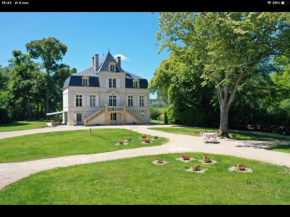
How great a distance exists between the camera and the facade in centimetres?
3184

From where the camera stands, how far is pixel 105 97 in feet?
111

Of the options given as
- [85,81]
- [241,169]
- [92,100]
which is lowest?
[241,169]

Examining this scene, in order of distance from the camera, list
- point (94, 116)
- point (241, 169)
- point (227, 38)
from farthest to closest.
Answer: point (94, 116), point (227, 38), point (241, 169)

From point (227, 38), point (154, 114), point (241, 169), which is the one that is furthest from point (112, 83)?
point (241, 169)

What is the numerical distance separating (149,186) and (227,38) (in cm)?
1297

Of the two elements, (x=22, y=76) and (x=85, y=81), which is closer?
(x=85, y=81)

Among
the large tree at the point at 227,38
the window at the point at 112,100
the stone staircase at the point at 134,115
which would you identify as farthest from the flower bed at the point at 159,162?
the window at the point at 112,100

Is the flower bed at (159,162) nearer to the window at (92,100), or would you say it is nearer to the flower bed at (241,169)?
the flower bed at (241,169)

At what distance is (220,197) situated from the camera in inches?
211

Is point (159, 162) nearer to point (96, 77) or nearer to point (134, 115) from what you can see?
point (134, 115)

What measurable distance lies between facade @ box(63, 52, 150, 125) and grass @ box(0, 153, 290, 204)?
24.0m

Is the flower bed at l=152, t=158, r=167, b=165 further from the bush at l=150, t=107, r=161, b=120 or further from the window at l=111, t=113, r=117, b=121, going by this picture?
the bush at l=150, t=107, r=161, b=120
